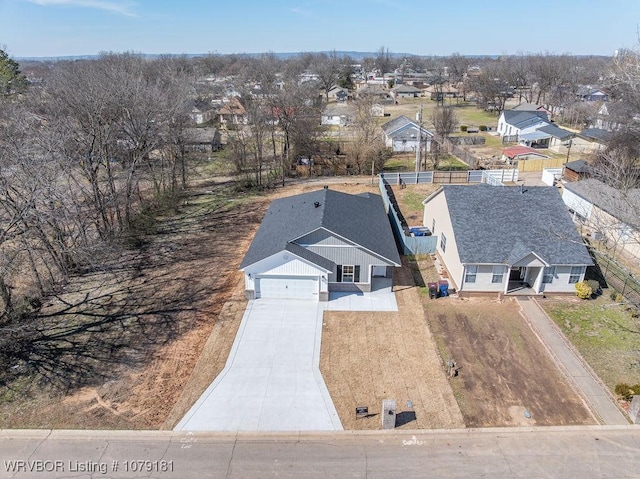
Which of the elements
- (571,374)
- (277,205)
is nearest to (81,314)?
(277,205)

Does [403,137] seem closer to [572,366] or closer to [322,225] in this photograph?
[322,225]

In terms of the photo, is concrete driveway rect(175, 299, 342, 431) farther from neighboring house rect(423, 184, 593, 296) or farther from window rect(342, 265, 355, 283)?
neighboring house rect(423, 184, 593, 296)

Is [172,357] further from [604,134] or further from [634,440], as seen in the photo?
[604,134]

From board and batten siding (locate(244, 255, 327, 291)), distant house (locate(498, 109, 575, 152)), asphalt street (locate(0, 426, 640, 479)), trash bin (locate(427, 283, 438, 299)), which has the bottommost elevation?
asphalt street (locate(0, 426, 640, 479))

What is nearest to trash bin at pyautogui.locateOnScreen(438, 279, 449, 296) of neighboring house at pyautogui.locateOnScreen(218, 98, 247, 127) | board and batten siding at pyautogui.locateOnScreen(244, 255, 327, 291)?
board and batten siding at pyautogui.locateOnScreen(244, 255, 327, 291)

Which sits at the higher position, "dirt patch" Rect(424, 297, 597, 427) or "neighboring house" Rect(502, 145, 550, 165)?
"neighboring house" Rect(502, 145, 550, 165)

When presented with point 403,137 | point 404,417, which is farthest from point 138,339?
point 403,137

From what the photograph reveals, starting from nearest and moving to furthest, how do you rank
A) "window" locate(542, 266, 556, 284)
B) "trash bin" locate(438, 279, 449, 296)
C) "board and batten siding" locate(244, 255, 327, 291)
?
"board and batten siding" locate(244, 255, 327, 291) → "window" locate(542, 266, 556, 284) → "trash bin" locate(438, 279, 449, 296)

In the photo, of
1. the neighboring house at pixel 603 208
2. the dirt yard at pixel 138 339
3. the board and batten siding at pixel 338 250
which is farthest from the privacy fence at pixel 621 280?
the dirt yard at pixel 138 339
